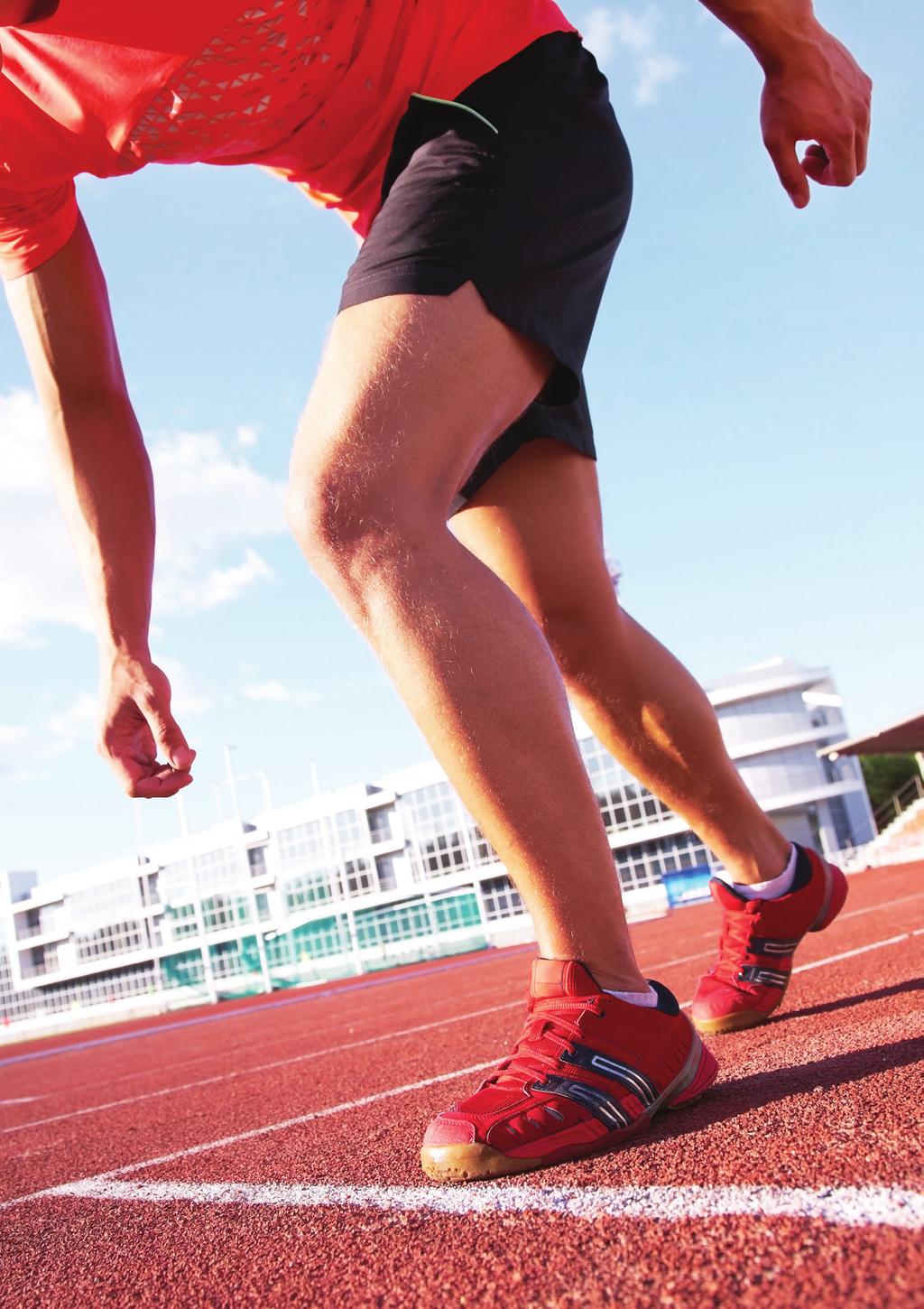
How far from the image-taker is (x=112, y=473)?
2.26 metres

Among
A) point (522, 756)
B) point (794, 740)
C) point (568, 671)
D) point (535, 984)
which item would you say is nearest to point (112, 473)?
point (568, 671)

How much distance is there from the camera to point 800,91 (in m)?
1.92

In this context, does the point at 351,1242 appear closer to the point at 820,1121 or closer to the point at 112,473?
the point at 820,1121

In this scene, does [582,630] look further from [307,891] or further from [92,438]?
[307,891]

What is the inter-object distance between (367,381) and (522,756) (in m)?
0.58

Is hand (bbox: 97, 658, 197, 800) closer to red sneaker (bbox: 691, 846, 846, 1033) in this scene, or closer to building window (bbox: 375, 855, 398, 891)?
red sneaker (bbox: 691, 846, 846, 1033)

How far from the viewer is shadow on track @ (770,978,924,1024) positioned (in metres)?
2.54

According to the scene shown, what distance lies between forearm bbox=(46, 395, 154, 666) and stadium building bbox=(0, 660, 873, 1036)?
39.8 metres

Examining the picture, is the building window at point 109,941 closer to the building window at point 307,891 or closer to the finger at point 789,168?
the building window at point 307,891

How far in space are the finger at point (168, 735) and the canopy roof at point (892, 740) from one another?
119 feet

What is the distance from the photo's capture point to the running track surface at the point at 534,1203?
38.2 inches

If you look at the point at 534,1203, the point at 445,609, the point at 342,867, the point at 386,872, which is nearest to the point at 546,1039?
the point at 534,1203

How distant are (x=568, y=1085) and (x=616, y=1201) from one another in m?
0.29

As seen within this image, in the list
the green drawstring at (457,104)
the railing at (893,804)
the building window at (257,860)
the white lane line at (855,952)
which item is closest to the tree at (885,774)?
the railing at (893,804)
